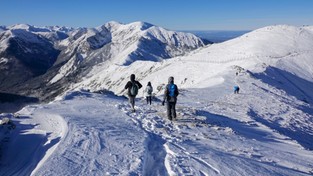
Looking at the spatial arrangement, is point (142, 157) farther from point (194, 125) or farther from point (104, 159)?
point (194, 125)

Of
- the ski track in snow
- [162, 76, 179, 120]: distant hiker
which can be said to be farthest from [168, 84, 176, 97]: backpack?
the ski track in snow

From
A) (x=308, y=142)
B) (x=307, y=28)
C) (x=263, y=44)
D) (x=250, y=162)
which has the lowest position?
(x=308, y=142)

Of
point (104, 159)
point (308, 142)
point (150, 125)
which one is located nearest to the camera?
point (104, 159)

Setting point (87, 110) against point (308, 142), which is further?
point (308, 142)

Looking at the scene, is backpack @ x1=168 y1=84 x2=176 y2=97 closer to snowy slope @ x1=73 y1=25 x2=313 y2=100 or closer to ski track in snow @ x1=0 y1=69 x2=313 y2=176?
ski track in snow @ x1=0 y1=69 x2=313 y2=176

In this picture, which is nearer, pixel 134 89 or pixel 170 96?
pixel 170 96

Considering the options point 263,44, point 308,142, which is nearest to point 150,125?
point 308,142

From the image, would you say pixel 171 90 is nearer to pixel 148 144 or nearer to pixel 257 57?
pixel 148 144

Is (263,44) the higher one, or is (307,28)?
(307,28)

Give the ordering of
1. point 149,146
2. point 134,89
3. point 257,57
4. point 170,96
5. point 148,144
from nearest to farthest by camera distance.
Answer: point 149,146 < point 148,144 < point 170,96 < point 134,89 < point 257,57

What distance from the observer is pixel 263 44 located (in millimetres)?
109875

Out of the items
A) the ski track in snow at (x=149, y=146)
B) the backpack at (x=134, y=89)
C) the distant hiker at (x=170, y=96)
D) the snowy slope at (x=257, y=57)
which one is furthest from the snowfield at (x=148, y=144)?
the snowy slope at (x=257, y=57)

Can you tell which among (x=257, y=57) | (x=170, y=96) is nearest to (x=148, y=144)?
(x=170, y=96)

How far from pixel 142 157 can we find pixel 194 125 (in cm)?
678
